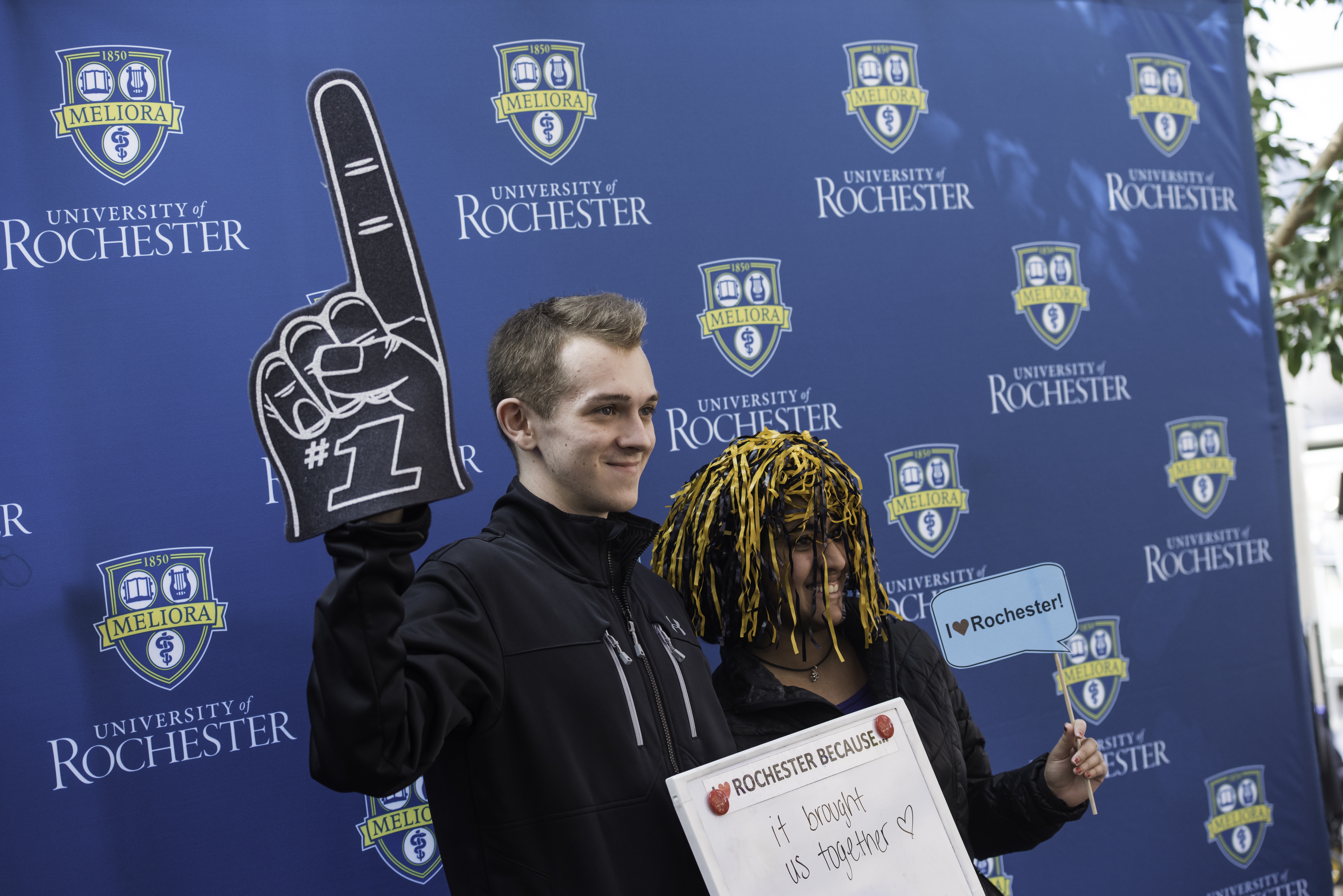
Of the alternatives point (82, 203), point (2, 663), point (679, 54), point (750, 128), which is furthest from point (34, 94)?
point (750, 128)

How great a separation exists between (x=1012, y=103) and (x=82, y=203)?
2268mm

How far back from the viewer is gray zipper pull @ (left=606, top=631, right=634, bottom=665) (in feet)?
4.05

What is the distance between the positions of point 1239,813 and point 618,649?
7.89 feet

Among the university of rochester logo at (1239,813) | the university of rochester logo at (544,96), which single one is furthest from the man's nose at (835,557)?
the university of rochester logo at (1239,813)

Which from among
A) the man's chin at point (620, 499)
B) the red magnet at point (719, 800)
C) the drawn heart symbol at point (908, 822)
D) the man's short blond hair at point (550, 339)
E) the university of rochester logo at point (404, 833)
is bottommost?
the university of rochester logo at point (404, 833)

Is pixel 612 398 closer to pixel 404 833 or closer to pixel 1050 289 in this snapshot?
pixel 404 833

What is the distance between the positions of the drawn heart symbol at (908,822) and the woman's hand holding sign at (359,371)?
0.80 meters

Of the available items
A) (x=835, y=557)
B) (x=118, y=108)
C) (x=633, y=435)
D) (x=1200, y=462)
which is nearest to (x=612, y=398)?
(x=633, y=435)

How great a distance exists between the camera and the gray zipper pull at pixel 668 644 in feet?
4.40

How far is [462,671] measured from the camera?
1052mm

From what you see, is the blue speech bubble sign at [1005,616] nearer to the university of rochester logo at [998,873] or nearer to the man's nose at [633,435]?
the man's nose at [633,435]

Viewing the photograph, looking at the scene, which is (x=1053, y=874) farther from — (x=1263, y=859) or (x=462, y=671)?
(x=462, y=671)

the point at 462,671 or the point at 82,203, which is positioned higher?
the point at 82,203

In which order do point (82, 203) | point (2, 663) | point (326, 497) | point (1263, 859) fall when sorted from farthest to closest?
1. point (1263, 859)
2. point (82, 203)
3. point (2, 663)
4. point (326, 497)
